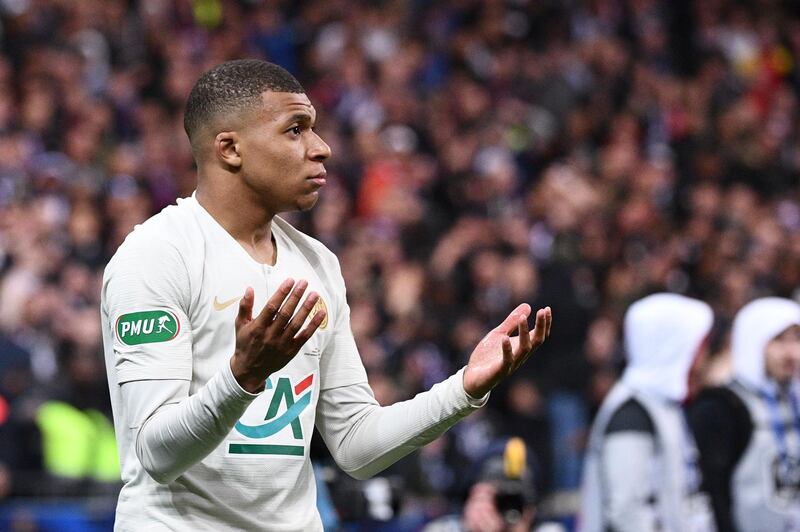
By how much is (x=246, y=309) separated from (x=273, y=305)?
0.25ft

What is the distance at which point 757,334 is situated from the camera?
7078 millimetres

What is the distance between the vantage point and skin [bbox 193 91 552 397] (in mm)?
3585

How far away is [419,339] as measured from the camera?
10812mm

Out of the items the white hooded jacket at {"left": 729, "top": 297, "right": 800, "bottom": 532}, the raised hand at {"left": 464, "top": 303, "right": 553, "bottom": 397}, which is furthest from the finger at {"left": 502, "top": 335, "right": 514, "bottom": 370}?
the white hooded jacket at {"left": 729, "top": 297, "right": 800, "bottom": 532}

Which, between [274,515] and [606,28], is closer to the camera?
[274,515]

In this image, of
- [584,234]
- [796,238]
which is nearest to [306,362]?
[584,234]

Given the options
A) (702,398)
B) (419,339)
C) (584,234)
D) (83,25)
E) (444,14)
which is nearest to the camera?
(702,398)

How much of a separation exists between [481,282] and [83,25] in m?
4.97

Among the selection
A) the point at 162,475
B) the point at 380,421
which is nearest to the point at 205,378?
the point at 162,475

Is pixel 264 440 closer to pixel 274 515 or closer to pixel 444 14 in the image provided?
pixel 274 515

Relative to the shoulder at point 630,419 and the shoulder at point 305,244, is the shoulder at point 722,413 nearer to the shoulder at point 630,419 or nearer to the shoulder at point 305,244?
the shoulder at point 630,419

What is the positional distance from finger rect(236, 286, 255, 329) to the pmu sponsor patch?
11.9 inches

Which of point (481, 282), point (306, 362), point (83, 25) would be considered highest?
point (83, 25)

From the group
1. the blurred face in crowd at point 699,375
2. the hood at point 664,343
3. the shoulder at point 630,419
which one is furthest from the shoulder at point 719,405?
the shoulder at point 630,419
